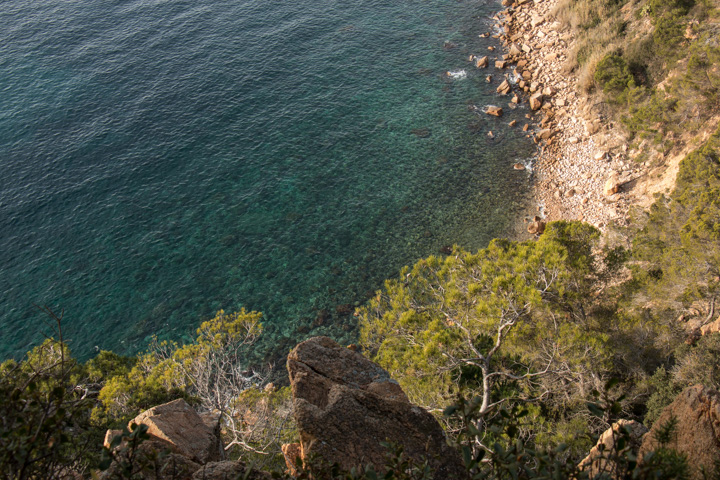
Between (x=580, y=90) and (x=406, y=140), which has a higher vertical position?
(x=580, y=90)

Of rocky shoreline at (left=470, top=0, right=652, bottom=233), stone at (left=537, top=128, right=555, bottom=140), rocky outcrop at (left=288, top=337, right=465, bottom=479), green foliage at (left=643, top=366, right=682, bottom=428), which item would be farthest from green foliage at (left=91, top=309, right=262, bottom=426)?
stone at (left=537, top=128, right=555, bottom=140)

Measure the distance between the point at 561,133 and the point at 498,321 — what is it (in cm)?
3526

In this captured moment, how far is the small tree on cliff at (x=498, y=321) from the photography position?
23.9 meters

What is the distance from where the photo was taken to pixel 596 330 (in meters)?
26.9

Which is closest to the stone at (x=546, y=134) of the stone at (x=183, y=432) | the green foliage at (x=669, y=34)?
the green foliage at (x=669, y=34)

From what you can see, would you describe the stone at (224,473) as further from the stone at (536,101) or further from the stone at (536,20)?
the stone at (536,20)

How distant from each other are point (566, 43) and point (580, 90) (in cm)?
1200

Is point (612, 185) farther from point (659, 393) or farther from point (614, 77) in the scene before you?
point (659, 393)

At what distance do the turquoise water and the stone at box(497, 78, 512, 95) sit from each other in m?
1.36

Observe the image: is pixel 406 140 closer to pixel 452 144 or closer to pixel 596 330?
pixel 452 144

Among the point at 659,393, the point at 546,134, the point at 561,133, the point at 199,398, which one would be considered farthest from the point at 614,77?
the point at 199,398

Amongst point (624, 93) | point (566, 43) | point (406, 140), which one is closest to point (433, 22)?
point (566, 43)

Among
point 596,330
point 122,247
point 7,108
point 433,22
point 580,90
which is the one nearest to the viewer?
point 596,330

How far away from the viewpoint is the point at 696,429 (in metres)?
13.6
